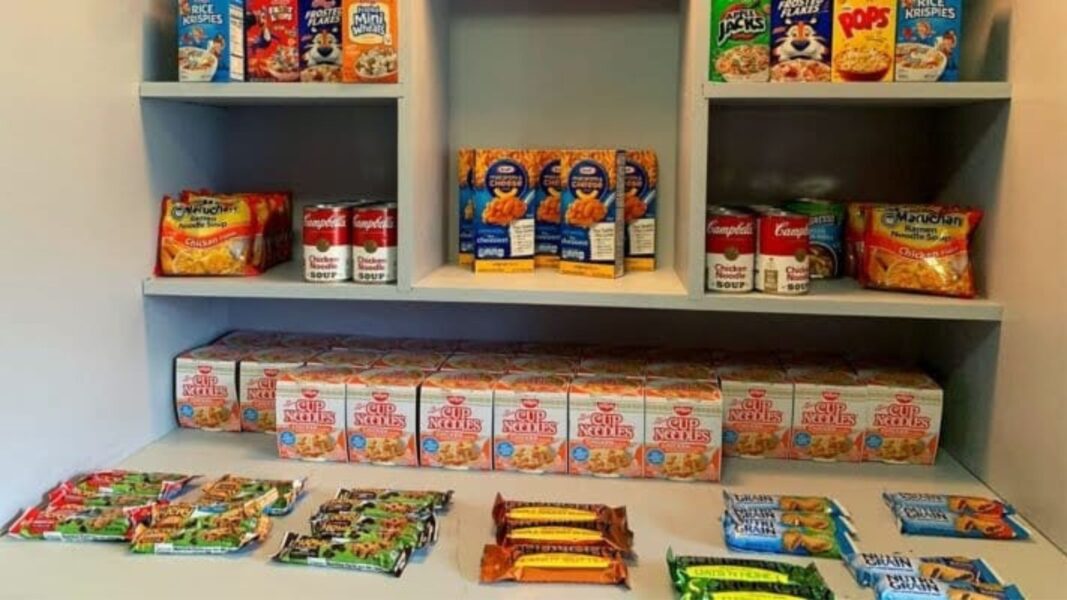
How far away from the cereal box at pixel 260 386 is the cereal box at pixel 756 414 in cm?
72

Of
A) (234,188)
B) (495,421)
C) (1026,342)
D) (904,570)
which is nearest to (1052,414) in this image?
(1026,342)

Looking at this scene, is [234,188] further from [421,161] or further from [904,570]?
[904,570]

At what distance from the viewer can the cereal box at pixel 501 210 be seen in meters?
1.66

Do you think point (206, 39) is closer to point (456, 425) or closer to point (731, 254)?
point (456, 425)

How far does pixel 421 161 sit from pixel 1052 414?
3.23 feet

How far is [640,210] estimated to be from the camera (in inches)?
67.5

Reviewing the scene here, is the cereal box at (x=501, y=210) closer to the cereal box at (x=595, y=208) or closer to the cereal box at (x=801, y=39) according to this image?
the cereal box at (x=595, y=208)

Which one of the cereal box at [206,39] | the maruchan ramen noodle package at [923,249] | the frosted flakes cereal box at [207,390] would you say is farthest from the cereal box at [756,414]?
the cereal box at [206,39]

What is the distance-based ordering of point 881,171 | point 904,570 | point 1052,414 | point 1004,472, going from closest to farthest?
point 904,570
point 1052,414
point 1004,472
point 881,171

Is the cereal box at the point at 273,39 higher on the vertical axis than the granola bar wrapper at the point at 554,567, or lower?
higher

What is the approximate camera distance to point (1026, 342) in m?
1.33

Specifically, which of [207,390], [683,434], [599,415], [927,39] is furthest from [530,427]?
[927,39]

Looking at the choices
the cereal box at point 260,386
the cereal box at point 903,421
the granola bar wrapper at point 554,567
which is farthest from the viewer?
the cereal box at point 260,386

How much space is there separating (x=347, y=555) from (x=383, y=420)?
14.4 inches
